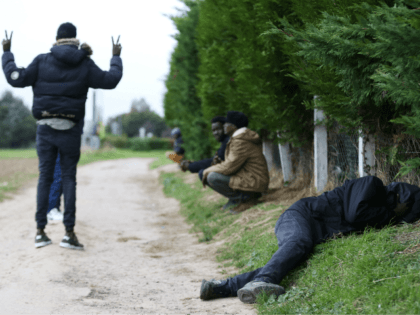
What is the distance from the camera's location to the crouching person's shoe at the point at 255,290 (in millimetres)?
3291

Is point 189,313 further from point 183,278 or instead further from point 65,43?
point 65,43

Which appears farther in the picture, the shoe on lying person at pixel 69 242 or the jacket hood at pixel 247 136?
the jacket hood at pixel 247 136

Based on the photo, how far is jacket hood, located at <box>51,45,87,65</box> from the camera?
5.37 meters

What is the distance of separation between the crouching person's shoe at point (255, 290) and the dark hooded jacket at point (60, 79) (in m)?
3.28

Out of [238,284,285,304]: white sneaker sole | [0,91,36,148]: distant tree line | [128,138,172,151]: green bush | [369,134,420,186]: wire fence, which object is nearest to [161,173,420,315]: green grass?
[238,284,285,304]: white sneaker sole

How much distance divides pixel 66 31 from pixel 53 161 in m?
1.69

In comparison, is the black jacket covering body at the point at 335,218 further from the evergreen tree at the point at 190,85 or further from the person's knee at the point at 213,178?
the evergreen tree at the point at 190,85

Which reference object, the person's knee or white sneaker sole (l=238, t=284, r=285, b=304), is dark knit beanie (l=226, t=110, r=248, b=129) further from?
white sneaker sole (l=238, t=284, r=285, b=304)

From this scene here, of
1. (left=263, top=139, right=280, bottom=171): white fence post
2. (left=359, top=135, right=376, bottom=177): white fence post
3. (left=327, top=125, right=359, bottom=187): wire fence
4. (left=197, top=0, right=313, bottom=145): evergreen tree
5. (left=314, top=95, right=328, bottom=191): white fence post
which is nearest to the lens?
(left=359, top=135, right=376, bottom=177): white fence post

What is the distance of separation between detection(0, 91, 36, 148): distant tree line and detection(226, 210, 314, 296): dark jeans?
5975cm

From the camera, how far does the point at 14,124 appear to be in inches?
Result: 2277

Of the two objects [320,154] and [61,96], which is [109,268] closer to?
[61,96]

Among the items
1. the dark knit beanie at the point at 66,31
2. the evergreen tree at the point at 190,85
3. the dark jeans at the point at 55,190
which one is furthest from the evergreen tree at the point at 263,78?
→ the evergreen tree at the point at 190,85

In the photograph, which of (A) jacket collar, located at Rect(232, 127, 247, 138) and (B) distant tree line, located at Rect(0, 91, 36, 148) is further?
(B) distant tree line, located at Rect(0, 91, 36, 148)
